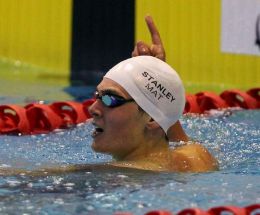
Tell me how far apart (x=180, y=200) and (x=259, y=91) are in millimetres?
3222

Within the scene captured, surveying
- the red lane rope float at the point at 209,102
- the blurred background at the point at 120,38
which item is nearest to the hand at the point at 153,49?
the red lane rope float at the point at 209,102

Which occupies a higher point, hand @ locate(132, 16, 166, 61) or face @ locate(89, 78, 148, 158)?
hand @ locate(132, 16, 166, 61)

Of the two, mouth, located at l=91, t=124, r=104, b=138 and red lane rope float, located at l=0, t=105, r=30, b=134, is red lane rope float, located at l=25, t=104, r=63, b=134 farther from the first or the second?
mouth, located at l=91, t=124, r=104, b=138

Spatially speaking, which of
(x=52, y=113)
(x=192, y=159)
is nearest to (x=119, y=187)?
(x=192, y=159)

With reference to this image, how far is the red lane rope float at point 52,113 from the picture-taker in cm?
562

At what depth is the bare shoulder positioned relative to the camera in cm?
384

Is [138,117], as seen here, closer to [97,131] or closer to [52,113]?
[97,131]

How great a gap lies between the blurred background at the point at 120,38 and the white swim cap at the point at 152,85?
320 cm

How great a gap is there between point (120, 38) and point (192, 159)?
3.99 m

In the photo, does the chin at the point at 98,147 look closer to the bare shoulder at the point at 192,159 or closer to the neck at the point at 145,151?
the neck at the point at 145,151

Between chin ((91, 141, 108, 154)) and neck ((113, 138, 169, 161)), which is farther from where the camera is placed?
neck ((113, 138, 169, 161))

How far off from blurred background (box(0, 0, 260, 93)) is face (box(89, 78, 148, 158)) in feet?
10.9

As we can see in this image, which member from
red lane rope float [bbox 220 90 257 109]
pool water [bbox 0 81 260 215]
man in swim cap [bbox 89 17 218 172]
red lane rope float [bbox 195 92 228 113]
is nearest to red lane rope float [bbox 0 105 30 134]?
pool water [bbox 0 81 260 215]

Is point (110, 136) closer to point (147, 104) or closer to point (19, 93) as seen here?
point (147, 104)
